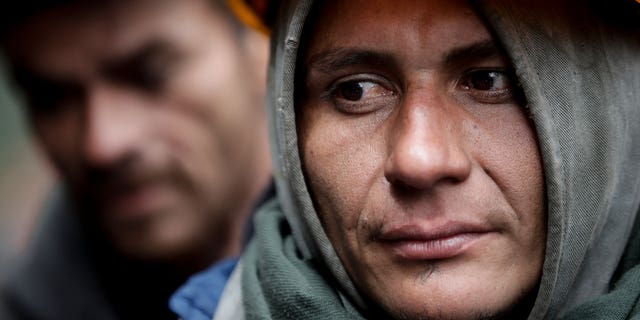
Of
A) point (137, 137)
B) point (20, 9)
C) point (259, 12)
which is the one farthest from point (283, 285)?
point (20, 9)

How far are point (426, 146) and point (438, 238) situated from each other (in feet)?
0.53

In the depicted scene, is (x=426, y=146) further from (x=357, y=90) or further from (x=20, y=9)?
(x=20, y=9)

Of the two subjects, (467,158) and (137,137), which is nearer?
(467,158)

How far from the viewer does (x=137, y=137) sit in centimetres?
248

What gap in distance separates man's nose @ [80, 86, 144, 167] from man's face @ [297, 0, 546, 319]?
42.4 inches

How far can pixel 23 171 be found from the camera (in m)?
5.20

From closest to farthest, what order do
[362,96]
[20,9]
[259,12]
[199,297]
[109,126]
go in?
[362,96] → [199,297] → [259,12] → [109,126] → [20,9]

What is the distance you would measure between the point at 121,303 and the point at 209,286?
42.4 inches

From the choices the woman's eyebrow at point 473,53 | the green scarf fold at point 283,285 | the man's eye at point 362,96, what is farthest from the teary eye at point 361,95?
the green scarf fold at point 283,285

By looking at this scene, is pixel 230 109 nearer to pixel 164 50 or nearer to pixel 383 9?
pixel 164 50

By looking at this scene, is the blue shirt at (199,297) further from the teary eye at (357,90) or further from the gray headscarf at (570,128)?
the teary eye at (357,90)

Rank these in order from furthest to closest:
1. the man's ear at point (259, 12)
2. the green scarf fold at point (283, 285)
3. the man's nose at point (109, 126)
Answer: the man's nose at point (109, 126) → the man's ear at point (259, 12) → the green scarf fold at point (283, 285)

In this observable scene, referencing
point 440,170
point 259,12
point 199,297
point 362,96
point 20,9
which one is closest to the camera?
point 440,170

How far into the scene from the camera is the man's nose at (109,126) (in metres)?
2.44
